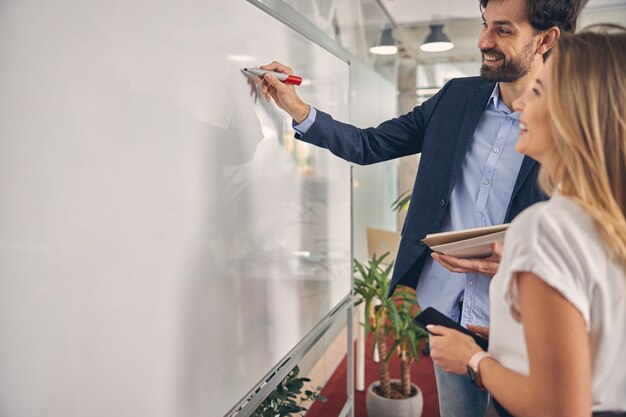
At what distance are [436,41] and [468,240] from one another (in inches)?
139

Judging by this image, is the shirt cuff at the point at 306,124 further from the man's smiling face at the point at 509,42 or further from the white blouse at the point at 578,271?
the white blouse at the point at 578,271

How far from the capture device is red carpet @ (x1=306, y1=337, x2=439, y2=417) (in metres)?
2.83

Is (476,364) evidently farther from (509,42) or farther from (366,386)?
(366,386)

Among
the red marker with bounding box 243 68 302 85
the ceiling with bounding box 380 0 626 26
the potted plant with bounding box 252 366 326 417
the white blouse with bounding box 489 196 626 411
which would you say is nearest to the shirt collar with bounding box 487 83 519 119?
the red marker with bounding box 243 68 302 85

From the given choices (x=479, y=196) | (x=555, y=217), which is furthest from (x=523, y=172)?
(x=555, y=217)

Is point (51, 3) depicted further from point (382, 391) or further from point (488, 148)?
point (382, 391)

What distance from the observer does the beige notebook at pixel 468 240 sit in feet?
3.74

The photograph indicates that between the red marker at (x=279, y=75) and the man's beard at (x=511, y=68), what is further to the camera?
the man's beard at (x=511, y=68)

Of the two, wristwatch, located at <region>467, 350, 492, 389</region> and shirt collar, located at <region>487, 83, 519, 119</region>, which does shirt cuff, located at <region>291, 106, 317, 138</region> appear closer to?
shirt collar, located at <region>487, 83, 519, 119</region>

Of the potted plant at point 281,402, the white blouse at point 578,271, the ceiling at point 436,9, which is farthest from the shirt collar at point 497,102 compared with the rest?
the ceiling at point 436,9

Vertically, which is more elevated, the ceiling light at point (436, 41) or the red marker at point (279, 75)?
the ceiling light at point (436, 41)

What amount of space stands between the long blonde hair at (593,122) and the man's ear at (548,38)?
757 mm

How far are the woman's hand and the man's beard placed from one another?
787 mm

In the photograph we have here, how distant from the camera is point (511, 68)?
4.75 ft
